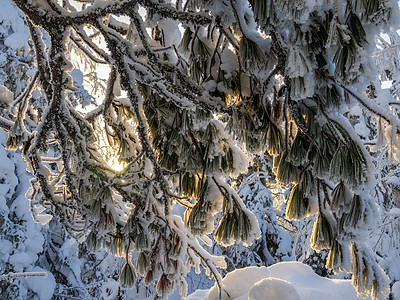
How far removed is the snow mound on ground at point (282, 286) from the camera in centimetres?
203

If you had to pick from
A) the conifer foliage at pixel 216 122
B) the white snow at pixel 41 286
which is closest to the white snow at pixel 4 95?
the conifer foliage at pixel 216 122

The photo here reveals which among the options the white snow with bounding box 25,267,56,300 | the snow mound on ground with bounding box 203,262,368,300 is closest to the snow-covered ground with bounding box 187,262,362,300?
the snow mound on ground with bounding box 203,262,368,300

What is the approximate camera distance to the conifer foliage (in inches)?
57.1

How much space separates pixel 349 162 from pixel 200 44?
109cm

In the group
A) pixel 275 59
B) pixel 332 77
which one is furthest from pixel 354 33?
pixel 275 59

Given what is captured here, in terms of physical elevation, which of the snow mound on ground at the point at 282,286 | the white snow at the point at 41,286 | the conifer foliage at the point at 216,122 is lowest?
the white snow at the point at 41,286

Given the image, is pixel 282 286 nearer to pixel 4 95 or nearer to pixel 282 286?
pixel 282 286

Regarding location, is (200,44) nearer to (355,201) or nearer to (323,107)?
(323,107)

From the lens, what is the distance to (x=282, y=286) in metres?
2.02

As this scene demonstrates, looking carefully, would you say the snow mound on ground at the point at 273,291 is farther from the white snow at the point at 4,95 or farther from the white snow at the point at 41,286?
the white snow at the point at 41,286

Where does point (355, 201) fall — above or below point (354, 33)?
below

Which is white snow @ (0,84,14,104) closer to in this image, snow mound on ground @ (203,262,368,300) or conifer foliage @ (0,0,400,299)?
conifer foliage @ (0,0,400,299)

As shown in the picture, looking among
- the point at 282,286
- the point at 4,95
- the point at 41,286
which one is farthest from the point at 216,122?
the point at 41,286

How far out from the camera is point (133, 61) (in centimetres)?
178
